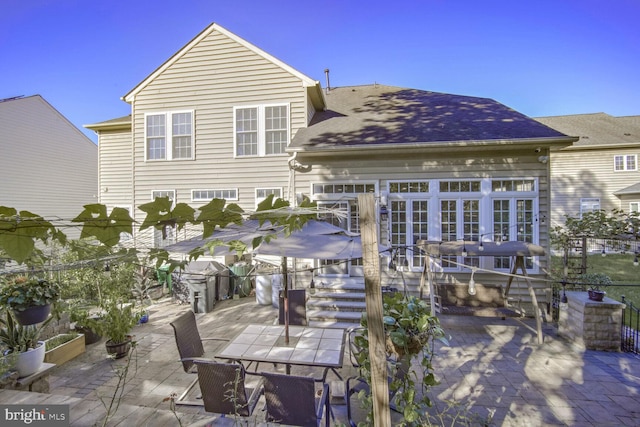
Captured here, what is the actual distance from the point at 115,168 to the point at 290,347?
418 inches

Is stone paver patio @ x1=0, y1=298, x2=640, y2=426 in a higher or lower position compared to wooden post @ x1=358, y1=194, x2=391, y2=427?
lower

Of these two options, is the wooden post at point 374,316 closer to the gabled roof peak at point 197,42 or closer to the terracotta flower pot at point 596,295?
the terracotta flower pot at point 596,295

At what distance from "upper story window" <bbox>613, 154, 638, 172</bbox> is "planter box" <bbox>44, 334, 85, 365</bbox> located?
78.4 ft

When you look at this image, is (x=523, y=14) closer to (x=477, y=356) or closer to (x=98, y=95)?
(x=477, y=356)

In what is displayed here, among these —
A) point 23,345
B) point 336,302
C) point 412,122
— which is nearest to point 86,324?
point 23,345

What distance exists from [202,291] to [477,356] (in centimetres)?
619

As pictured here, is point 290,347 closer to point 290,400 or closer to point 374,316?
point 290,400

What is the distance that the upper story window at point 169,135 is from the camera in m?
9.40

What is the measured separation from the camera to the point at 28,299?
3.83 metres

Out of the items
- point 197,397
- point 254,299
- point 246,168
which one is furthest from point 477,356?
point 246,168

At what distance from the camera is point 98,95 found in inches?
660

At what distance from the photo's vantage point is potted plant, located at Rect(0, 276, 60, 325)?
12.4 feet

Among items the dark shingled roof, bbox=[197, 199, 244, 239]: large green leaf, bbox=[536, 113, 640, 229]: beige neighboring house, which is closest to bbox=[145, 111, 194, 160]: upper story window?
the dark shingled roof

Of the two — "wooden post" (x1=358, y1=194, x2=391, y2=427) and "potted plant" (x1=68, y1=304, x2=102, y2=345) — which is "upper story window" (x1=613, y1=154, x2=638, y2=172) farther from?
"potted plant" (x1=68, y1=304, x2=102, y2=345)
